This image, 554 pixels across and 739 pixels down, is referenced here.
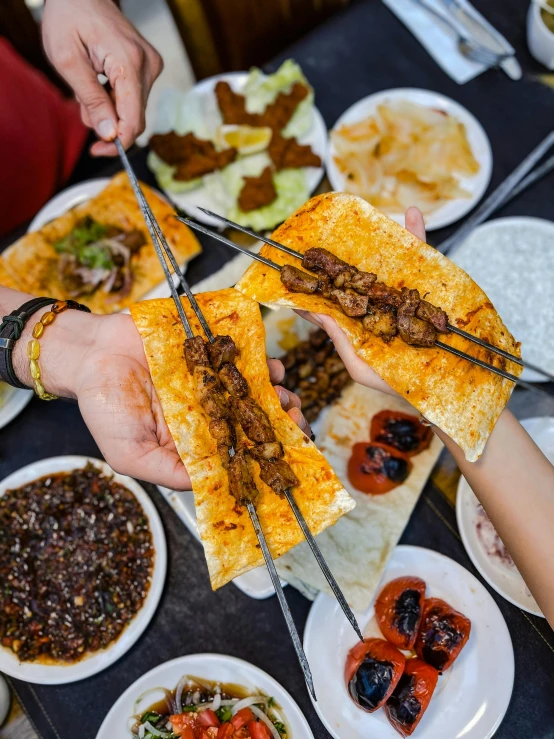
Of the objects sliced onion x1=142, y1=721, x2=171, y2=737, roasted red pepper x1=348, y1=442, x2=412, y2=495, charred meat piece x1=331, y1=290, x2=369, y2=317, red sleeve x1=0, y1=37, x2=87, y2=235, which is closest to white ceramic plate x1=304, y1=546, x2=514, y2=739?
roasted red pepper x1=348, y1=442, x2=412, y2=495

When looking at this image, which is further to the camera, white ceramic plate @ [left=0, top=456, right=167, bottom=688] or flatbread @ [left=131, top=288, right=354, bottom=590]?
white ceramic plate @ [left=0, top=456, right=167, bottom=688]

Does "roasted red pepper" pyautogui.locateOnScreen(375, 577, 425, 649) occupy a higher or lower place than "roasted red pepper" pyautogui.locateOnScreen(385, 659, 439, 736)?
higher

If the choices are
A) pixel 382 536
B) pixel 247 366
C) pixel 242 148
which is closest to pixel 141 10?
pixel 242 148

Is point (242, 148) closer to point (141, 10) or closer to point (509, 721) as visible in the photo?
point (509, 721)

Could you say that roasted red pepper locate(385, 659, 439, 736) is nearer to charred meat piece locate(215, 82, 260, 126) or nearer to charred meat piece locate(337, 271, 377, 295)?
charred meat piece locate(337, 271, 377, 295)

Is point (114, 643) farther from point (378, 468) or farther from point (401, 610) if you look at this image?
point (378, 468)

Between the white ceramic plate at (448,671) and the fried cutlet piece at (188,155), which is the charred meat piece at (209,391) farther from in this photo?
the fried cutlet piece at (188,155)

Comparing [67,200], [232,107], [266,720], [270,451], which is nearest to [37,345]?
[270,451]
